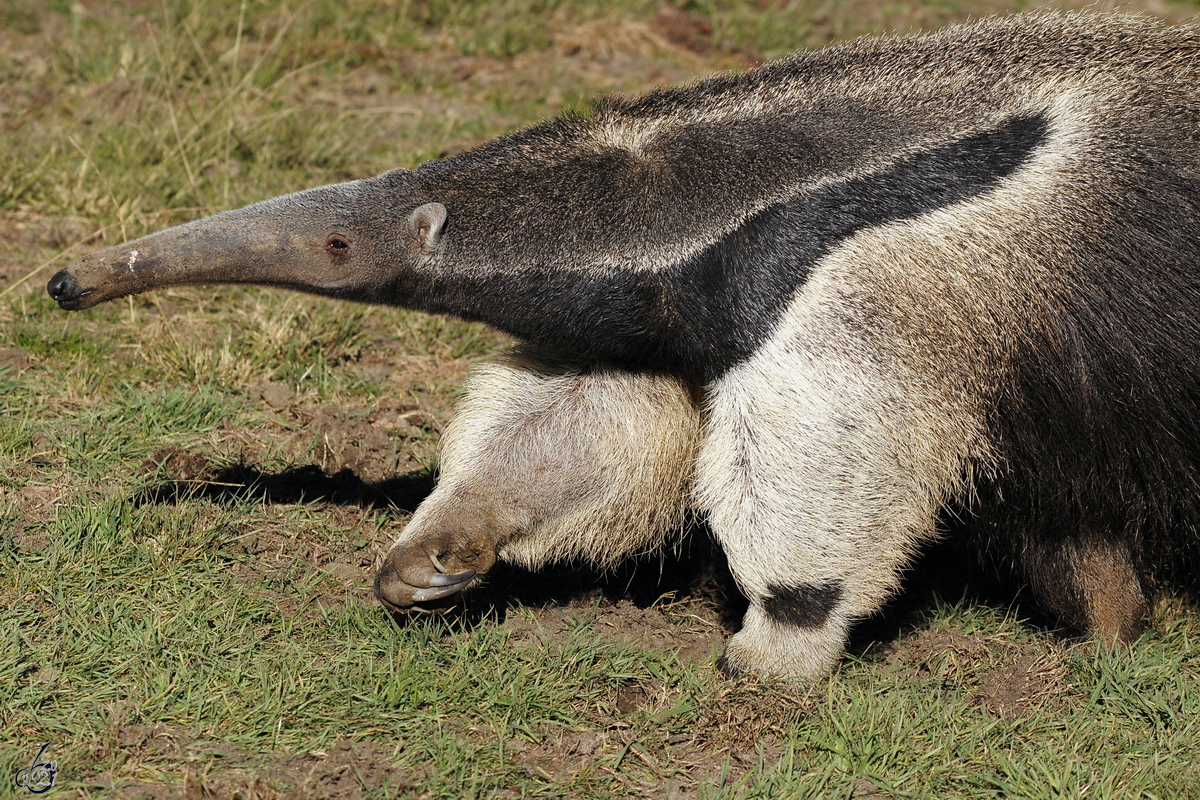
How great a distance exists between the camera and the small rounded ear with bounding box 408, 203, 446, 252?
12.5 ft

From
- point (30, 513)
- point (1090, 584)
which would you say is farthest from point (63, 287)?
point (1090, 584)

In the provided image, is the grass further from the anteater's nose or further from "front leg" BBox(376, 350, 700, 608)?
the anteater's nose

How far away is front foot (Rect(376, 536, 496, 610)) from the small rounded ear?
1029 mm

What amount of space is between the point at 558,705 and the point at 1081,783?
5.38 feet

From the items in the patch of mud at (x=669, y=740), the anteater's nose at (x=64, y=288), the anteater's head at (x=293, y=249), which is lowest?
the patch of mud at (x=669, y=740)

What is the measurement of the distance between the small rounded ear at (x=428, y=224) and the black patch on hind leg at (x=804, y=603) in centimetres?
157

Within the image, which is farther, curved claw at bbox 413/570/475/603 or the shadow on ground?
the shadow on ground

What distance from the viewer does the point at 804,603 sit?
3.90 metres

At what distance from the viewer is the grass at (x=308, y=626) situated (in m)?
3.57

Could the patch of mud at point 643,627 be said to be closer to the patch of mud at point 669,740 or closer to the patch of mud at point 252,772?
the patch of mud at point 669,740

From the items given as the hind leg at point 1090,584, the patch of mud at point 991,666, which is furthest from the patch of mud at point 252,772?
the hind leg at point 1090,584

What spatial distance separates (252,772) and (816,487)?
186 cm

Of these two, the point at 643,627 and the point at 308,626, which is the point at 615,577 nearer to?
the point at 643,627

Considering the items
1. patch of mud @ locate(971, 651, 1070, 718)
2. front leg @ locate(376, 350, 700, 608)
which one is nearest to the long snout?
front leg @ locate(376, 350, 700, 608)
